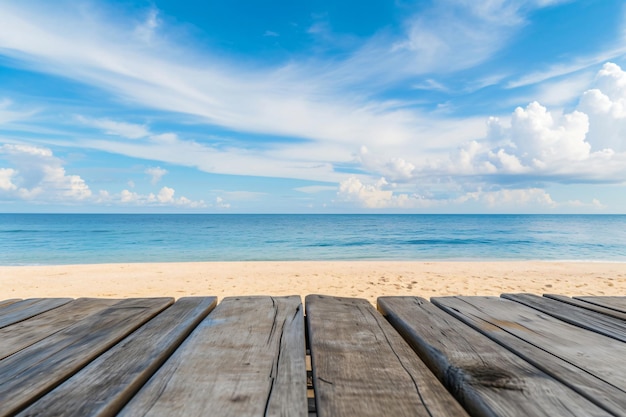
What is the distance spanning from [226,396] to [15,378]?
0.59 metres

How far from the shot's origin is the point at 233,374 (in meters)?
0.90

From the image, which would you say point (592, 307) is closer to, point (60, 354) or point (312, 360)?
point (312, 360)

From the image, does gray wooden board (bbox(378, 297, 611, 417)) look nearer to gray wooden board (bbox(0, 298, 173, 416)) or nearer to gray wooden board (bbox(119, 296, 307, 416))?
gray wooden board (bbox(119, 296, 307, 416))

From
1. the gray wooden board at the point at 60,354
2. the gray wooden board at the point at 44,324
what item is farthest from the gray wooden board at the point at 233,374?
the gray wooden board at the point at 44,324

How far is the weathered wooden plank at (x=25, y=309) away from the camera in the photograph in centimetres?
145

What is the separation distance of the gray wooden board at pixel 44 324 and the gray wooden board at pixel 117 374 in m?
0.33

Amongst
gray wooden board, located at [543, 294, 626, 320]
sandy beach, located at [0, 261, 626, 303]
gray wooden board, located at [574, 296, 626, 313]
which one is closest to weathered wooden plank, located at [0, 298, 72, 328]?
gray wooden board, located at [543, 294, 626, 320]

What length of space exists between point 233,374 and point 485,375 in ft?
2.11

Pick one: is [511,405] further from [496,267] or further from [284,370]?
[496,267]

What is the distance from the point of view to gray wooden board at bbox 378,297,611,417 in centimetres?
76

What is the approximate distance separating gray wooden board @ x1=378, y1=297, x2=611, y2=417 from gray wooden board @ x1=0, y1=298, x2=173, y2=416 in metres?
0.99

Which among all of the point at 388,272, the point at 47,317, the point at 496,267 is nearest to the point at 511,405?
the point at 47,317

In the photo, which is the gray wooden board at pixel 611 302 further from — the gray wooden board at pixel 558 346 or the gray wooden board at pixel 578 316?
the gray wooden board at pixel 558 346

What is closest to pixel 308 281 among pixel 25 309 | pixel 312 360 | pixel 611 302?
pixel 611 302
